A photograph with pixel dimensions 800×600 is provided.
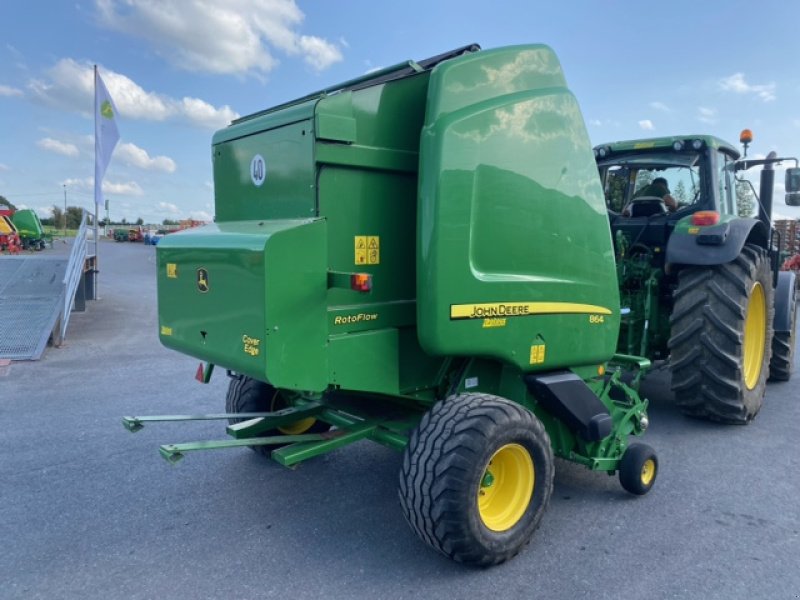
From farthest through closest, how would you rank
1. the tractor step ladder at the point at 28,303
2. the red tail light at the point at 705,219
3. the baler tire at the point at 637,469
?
the tractor step ladder at the point at 28,303, the red tail light at the point at 705,219, the baler tire at the point at 637,469

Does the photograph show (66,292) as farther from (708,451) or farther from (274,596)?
(708,451)

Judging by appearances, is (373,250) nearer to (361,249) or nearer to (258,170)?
(361,249)

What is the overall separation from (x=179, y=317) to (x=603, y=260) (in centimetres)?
235

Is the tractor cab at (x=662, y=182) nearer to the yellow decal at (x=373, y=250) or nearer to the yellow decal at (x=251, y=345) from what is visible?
the yellow decal at (x=373, y=250)

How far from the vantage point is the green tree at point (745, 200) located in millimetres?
5902

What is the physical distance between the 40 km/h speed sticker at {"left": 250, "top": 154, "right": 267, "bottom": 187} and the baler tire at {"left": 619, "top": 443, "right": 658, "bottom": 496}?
256 cm

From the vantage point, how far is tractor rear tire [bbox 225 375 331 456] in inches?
154

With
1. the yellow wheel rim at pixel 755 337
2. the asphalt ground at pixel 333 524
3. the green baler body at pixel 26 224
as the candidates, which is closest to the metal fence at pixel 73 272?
the asphalt ground at pixel 333 524

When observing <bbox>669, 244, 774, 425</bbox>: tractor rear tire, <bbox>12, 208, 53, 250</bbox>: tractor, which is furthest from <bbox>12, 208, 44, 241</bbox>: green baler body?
<bbox>669, 244, 774, 425</bbox>: tractor rear tire

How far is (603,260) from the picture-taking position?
3443 mm

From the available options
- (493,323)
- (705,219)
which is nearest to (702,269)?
(705,219)

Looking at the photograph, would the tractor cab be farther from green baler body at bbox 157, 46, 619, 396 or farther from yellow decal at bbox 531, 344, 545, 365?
yellow decal at bbox 531, 344, 545, 365

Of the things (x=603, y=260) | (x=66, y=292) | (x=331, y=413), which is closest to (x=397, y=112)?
(x=603, y=260)

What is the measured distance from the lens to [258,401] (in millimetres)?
3914
